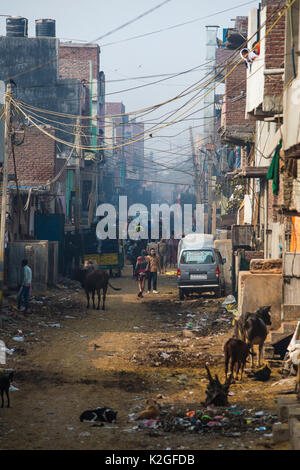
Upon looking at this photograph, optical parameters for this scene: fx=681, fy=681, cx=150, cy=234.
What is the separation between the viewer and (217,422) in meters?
8.71

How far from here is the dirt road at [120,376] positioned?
8.22 meters

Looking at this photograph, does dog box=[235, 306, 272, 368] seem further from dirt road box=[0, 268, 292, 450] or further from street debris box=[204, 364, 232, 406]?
street debris box=[204, 364, 232, 406]

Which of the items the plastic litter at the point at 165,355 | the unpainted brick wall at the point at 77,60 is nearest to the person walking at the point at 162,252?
the plastic litter at the point at 165,355

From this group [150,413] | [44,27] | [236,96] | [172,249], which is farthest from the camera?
[44,27]

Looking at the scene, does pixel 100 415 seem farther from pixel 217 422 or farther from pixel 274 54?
pixel 274 54

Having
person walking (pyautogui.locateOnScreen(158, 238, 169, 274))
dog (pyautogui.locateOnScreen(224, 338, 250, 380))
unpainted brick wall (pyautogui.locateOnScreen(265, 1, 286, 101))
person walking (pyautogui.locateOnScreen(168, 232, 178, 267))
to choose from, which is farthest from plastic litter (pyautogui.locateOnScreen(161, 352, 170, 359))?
person walking (pyautogui.locateOnScreen(168, 232, 178, 267))

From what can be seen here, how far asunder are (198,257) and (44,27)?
28698 millimetres

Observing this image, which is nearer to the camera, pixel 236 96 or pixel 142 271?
pixel 142 271

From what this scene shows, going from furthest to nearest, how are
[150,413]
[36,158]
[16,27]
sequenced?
[16,27] < [36,158] < [150,413]

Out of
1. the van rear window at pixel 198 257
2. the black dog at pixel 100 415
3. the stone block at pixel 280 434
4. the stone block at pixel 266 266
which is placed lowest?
the black dog at pixel 100 415

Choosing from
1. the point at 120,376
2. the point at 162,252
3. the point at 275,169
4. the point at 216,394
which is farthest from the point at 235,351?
the point at 162,252

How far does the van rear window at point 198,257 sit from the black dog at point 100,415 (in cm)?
1486

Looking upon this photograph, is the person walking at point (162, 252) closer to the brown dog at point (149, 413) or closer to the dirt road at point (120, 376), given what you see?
the dirt road at point (120, 376)

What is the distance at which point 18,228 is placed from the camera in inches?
1035
